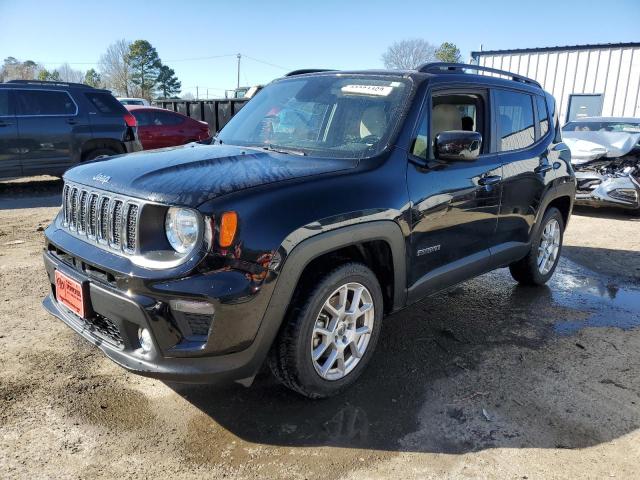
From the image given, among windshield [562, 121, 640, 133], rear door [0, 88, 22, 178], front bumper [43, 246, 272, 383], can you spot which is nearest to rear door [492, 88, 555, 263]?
front bumper [43, 246, 272, 383]

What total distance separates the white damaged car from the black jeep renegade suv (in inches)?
216

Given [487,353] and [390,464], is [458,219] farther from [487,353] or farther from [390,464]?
[390,464]

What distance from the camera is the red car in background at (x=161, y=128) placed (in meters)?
12.2

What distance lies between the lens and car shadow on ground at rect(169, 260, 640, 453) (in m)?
2.58

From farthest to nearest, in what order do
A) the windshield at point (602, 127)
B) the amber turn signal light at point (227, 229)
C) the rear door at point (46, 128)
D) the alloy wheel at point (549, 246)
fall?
the windshield at point (602, 127)
the rear door at point (46, 128)
the alloy wheel at point (549, 246)
the amber turn signal light at point (227, 229)

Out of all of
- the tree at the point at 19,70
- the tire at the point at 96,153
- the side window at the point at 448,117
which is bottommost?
the tire at the point at 96,153

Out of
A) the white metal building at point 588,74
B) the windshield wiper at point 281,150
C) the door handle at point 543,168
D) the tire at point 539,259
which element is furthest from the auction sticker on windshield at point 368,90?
the white metal building at point 588,74

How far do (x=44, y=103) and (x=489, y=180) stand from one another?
313 inches

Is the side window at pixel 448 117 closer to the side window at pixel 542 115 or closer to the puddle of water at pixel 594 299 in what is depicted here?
the side window at pixel 542 115

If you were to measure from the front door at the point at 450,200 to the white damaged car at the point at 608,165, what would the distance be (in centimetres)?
590

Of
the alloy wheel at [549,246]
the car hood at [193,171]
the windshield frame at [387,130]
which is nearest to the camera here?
the car hood at [193,171]

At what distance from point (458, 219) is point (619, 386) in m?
1.44

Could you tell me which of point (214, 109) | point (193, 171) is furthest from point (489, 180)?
point (214, 109)

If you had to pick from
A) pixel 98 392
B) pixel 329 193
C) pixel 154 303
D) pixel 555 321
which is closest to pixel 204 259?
pixel 154 303
